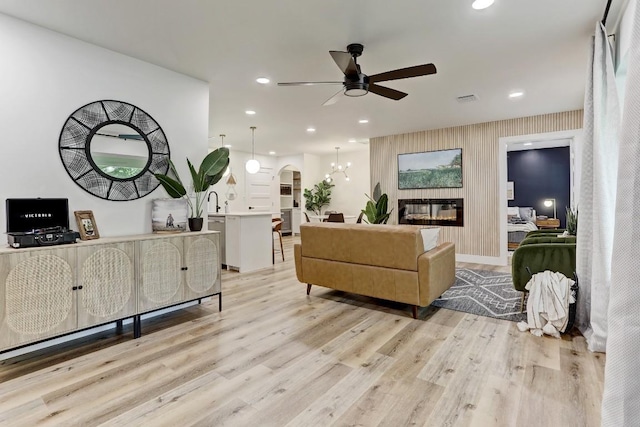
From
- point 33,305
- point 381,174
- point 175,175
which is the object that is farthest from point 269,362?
point 381,174

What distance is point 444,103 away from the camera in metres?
4.71

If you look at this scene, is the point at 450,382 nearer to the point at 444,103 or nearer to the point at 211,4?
the point at 211,4

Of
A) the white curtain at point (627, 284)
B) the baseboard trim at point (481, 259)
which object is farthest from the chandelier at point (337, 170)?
the white curtain at point (627, 284)

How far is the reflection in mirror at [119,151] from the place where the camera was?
297 cm

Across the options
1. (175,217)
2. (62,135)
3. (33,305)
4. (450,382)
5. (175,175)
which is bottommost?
(450,382)

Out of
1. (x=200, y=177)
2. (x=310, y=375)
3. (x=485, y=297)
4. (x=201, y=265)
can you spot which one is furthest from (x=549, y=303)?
(x=200, y=177)

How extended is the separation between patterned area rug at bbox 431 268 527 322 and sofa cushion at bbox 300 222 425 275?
0.86 m

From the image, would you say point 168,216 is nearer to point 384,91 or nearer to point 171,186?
point 171,186

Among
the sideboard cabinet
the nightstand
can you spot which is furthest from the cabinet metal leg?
the nightstand

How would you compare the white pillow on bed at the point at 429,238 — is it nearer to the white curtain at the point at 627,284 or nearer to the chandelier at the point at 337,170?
the white curtain at the point at 627,284

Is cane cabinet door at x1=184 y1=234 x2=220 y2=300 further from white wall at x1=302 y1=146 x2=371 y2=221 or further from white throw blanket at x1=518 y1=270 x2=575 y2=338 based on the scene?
white wall at x1=302 y1=146 x2=371 y2=221

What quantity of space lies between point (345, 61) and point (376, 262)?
6.20 ft

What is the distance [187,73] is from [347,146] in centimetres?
542

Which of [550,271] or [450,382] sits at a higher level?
[550,271]
